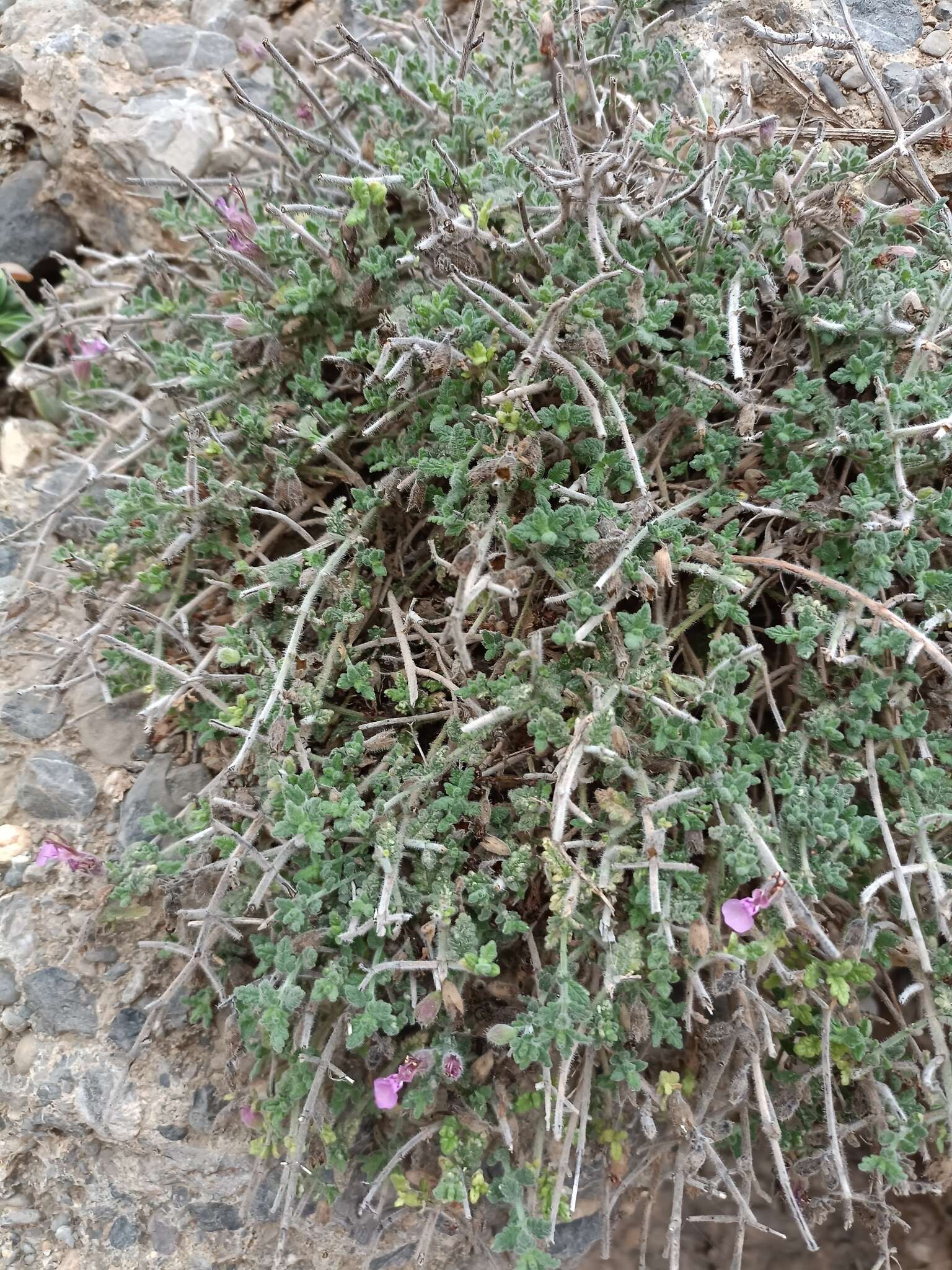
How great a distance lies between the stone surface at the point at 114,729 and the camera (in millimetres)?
2246

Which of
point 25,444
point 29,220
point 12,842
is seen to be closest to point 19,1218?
point 12,842

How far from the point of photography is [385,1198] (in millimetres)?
1942

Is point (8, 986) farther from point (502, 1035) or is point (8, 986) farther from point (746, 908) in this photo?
point (746, 908)

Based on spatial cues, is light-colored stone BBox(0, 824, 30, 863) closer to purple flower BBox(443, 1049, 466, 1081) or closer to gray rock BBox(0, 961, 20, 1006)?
gray rock BBox(0, 961, 20, 1006)

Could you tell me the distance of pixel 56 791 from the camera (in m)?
2.22

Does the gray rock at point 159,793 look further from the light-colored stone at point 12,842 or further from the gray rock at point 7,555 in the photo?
the gray rock at point 7,555

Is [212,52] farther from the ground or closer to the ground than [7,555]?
farther from the ground

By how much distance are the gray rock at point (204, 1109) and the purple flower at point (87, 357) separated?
6.13 ft

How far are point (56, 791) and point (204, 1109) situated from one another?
83 cm

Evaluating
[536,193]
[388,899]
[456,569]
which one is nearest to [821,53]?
[536,193]

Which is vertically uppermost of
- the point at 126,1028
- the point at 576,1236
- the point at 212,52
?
the point at 212,52

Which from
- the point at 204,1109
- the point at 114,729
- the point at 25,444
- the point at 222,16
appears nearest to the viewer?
the point at 204,1109

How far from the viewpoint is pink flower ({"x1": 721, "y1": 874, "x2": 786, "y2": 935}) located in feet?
5.23

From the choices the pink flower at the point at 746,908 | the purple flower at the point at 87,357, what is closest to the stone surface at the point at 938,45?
the pink flower at the point at 746,908
